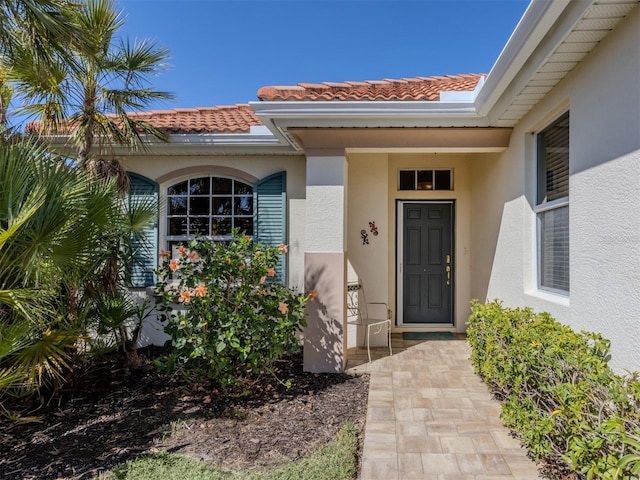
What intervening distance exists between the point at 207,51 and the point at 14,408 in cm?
786

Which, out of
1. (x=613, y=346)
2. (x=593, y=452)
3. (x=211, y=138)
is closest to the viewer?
(x=593, y=452)

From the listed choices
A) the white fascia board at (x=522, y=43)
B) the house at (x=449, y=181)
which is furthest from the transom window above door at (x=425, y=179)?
the white fascia board at (x=522, y=43)

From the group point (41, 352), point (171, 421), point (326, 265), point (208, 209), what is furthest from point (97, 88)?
point (171, 421)

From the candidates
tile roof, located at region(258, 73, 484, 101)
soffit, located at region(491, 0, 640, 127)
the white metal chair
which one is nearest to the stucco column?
tile roof, located at region(258, 73, 484, 101)

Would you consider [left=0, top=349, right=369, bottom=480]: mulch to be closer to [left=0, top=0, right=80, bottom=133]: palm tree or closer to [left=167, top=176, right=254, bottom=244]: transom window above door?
[left=167, top=176, right=254, bottom=244]: transom window above door

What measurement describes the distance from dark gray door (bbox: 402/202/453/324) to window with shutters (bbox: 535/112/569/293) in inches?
119

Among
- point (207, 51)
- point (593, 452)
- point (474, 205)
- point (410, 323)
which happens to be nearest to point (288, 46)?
point (207, 51)

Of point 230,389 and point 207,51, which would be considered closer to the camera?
point 230,389

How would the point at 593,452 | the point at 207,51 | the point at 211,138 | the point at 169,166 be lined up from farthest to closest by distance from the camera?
1. the point at 207,51
2. the point at 169,166
3. the point at 211,138
4. the point at 593,452

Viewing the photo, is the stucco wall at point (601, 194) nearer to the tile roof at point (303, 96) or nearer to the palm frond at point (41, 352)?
the tile roof at point (303, 96)

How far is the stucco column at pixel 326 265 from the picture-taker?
5664 mm

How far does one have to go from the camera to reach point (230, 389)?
16.5 feet

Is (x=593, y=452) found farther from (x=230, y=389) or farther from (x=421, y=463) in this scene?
(x=230, y=389)

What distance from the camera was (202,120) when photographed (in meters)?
7.56
